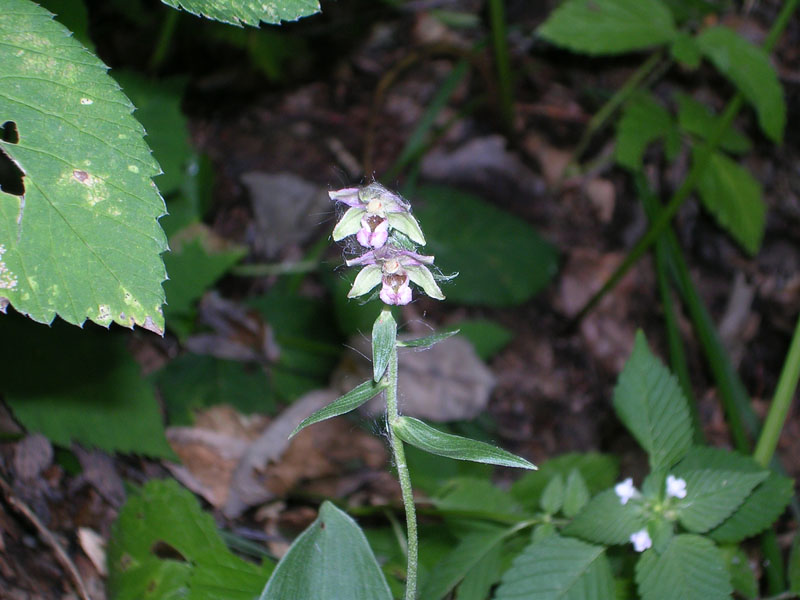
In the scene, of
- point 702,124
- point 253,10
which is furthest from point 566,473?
point 702,124

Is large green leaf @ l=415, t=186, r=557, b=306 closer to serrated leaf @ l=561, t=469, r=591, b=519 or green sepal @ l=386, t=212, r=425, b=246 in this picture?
serrated leaf @ l=561, t=469, r=591, b=519

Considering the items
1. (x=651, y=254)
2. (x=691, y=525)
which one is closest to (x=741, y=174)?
(x=651, y=254)

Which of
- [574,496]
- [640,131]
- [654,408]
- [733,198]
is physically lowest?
[574,496]

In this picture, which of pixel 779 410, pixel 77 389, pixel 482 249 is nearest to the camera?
pixel 779 410

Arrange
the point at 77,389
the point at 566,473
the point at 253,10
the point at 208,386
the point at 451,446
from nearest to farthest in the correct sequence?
the point at 451,446, the point at 253,10, the point at 77,389, the point at 566,473, the point at 208,386

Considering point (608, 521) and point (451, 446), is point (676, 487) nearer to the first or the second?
point (608, 521)

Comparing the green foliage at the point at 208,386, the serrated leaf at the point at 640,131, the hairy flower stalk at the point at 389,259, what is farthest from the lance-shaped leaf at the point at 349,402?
the serrated leaf at the point at 640,131

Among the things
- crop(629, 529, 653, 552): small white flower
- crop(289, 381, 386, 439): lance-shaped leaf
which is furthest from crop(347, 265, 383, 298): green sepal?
crop(629, 529, 653, 552): small white flower
